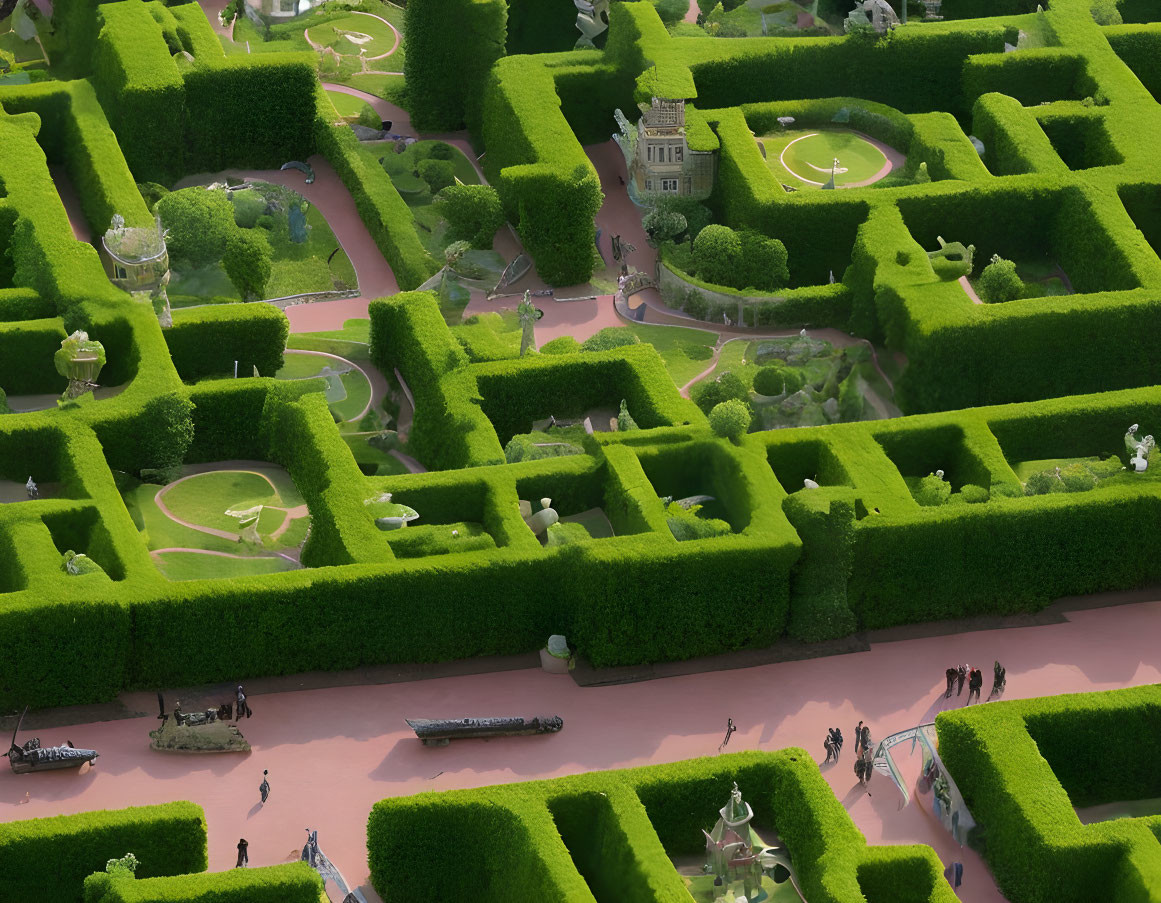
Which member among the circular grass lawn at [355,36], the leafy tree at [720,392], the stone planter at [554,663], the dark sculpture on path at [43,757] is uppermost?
the circular grass lawn at [355,36]

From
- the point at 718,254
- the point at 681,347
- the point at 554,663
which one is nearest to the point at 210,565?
the point at 554,663

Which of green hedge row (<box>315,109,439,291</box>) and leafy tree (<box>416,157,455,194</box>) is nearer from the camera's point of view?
green hedge row (<box>315,109,439,291</box>)

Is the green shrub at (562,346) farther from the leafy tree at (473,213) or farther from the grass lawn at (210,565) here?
the grass lawn at (210,565)

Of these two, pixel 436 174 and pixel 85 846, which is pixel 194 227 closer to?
pixel 436 174

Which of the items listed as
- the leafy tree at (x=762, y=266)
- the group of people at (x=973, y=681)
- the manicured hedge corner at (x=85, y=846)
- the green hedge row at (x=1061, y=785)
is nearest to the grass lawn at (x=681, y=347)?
the leafy tree at (x=762, y=266)

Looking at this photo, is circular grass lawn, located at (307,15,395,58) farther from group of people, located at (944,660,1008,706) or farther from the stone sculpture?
group of people, located at (944,660,1008,706)

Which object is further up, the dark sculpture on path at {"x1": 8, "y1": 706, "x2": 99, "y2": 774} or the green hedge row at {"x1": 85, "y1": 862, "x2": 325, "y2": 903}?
the green hedge row at {"x1": 85, "y1": 862, "x2": 325, "y2": 903}

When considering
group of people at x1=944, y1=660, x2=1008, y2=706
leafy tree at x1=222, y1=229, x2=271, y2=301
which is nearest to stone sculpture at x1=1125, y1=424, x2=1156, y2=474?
group of people at x1=944, y1=660, x2=1008, y2=706

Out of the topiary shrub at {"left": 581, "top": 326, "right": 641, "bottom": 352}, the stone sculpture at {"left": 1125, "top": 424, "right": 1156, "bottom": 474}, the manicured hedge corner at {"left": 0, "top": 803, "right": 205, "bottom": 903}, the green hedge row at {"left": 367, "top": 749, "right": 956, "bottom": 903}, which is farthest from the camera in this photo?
the topiary shrub at {"left": 581, "top": 326, "right": 641, "bottom": 352}
